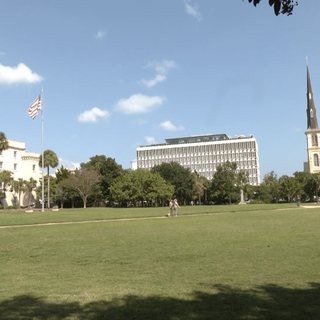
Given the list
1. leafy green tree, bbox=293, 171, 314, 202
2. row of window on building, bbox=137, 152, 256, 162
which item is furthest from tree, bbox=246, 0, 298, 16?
row of window on building, bbox=137, 152, 256, 162

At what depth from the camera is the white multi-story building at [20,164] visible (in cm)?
8175

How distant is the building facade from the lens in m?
135

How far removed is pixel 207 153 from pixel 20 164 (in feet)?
309

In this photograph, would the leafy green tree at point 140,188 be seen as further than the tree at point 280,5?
Yes

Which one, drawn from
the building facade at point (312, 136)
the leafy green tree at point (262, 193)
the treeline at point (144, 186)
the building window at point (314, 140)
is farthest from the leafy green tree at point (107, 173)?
the building window at point (314, 140)

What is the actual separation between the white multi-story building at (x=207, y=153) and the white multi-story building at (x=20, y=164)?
84320 millimetres

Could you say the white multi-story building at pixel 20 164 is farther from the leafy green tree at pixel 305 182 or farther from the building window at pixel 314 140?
the building window at pixel 314 140

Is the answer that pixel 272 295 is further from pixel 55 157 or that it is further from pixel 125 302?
pixel 55 157

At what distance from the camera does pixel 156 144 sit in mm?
173625

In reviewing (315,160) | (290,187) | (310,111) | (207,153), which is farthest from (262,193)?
(207,153)

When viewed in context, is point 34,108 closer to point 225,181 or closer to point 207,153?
point 225,181

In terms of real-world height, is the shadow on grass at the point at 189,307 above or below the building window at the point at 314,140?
below

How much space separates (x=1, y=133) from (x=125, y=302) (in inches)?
2869

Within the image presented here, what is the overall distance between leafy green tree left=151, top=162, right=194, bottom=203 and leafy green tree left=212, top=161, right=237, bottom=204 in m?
7.08
